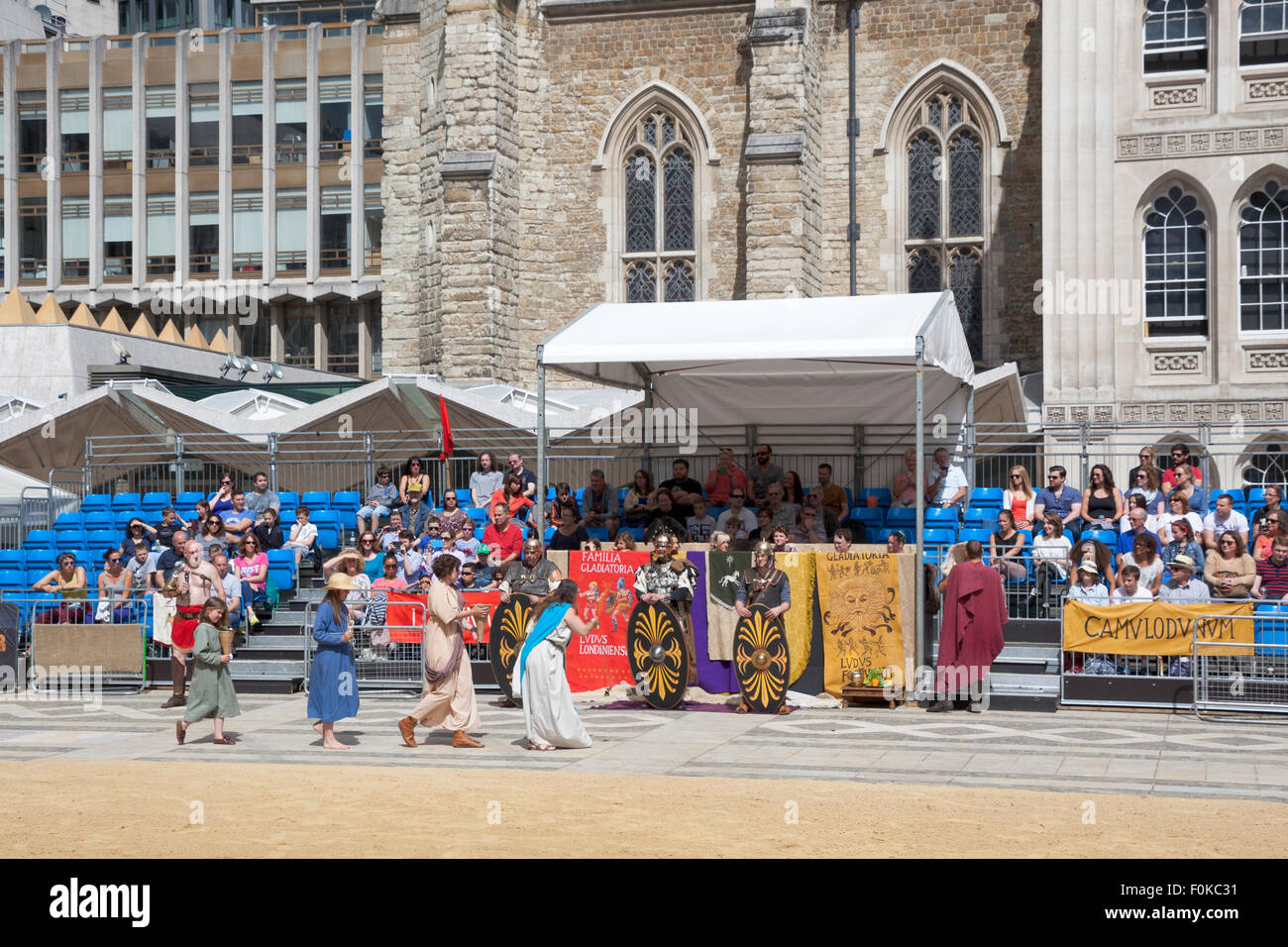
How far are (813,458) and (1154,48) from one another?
9289mm

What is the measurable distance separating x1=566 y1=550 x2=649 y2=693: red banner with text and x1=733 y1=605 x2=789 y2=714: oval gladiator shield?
5.16 ft

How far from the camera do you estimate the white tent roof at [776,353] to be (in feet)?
52.3

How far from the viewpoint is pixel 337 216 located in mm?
45656

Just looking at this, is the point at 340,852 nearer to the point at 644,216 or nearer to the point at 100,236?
the point at 644,216

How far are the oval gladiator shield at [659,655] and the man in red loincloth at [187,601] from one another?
4539 mm

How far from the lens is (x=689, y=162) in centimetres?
3147

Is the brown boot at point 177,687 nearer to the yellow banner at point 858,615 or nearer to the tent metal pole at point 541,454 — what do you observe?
the tent metal pole at point 541,454

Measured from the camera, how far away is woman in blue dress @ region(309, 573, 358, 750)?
42.5 feet

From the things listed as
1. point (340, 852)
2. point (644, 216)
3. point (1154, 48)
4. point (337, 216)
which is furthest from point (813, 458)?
point (337, 216)

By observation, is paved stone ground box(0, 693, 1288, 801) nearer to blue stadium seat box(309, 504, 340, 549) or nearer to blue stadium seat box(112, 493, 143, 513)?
blue stadium seat box(309, 504, 340, 549)

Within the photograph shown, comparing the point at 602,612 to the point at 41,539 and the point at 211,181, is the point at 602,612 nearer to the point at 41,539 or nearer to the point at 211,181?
the point at 41,539

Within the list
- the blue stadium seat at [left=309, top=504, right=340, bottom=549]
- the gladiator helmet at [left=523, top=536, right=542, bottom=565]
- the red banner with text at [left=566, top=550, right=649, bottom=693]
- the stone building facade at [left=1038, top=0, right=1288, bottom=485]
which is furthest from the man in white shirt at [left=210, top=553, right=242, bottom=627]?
the stone building facade at [left=1038, top=0, right=1288, bottom=485]

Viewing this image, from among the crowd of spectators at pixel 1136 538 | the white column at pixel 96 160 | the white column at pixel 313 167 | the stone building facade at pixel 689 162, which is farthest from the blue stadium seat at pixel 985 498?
the white column at pixel 96 160

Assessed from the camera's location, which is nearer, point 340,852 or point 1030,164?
point 340,852
